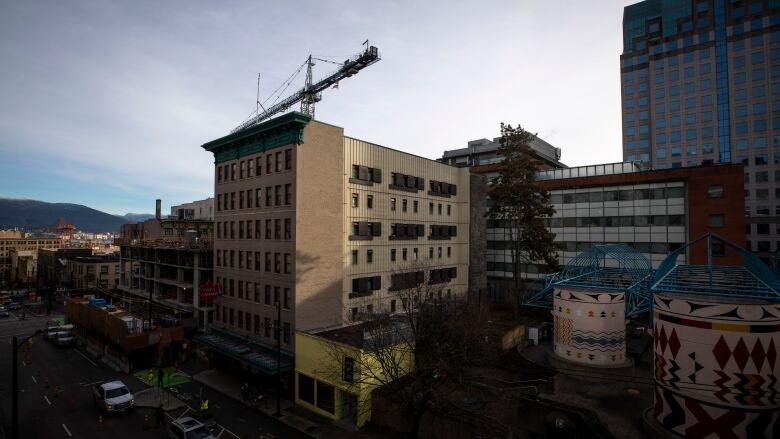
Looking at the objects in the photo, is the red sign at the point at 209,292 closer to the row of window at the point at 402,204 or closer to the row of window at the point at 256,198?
the row of window at the point at 256,198

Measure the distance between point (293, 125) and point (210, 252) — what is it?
22739 millimetres

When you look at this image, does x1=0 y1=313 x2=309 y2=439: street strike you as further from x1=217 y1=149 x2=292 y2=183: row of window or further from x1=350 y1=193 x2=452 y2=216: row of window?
x1=217 y1=149 x2=292 y2=183: row of window

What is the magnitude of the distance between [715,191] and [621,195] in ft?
31.6

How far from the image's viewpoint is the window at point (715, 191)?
45.9 meters

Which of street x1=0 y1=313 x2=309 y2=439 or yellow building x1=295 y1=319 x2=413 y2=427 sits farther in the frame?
street x1=0 y1=313 x2=309 y2=439

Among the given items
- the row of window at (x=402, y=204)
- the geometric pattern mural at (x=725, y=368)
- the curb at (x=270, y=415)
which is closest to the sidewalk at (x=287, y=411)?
the curb at (x=270, y=415)

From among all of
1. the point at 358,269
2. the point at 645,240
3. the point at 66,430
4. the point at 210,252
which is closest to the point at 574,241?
the point at 645,240

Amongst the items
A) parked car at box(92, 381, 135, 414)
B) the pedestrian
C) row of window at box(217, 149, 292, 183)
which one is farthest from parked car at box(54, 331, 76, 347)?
the pedestrian

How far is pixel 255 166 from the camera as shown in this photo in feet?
127

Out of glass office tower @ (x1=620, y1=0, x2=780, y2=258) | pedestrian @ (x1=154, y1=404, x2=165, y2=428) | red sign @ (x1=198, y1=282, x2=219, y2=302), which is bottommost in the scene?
pedestrian @ (x1=154, y1=404, x2=165, y2=428)

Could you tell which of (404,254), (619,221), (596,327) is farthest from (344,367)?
(619,221)

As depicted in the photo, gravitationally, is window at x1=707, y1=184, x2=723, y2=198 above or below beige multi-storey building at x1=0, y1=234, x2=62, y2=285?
above

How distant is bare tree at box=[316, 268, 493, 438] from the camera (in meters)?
22.1

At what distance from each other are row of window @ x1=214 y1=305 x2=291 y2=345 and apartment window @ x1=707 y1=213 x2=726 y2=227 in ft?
158
